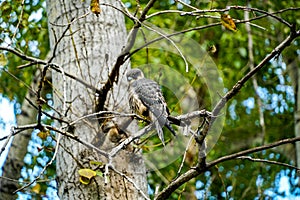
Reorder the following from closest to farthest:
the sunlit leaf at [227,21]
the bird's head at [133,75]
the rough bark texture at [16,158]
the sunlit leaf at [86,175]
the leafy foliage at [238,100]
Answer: the sunlit leaf at [227,21], the sunlit leaf at [86,175], the bird's head at [133,75], the rough bark texture at [16,158], the leafy foliage at [238,100]

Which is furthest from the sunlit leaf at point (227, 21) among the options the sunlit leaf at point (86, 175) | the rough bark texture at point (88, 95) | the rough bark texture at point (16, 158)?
the rough bark texture at point (16, 158)

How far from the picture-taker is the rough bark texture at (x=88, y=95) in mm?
2617

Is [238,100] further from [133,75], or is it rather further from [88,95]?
[88,95]

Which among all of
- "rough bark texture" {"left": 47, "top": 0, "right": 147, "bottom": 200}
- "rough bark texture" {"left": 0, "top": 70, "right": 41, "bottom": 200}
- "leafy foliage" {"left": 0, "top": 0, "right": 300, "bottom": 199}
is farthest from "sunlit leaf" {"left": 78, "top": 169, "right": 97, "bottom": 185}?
"leafy foliage" {"left": 0, "top": 0, "right": 300, "bottom": 199}

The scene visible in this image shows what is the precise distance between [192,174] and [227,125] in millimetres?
5032

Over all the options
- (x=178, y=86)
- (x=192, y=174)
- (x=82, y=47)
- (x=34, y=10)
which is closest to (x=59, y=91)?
(x=82, y=47)

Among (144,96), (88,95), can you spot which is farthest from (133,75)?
(88,95)

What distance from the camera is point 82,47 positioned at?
9.83 feet

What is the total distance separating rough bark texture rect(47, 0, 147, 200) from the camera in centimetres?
262

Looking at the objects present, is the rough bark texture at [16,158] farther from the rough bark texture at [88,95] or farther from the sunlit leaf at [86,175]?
the sunlit leaf at [86,175]

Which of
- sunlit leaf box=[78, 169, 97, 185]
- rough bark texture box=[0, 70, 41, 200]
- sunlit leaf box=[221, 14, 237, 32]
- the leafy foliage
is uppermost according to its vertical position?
the leafy foliage

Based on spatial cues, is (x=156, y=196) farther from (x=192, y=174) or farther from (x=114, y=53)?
(x=114, y=53)

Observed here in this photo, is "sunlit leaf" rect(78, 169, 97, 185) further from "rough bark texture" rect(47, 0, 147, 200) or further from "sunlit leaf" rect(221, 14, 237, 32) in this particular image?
"sunlit leaf" rect(221, 14, 237, 32)

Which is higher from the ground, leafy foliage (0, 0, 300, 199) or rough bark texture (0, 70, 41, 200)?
leafy foliage (0, 0, 300, 199)
